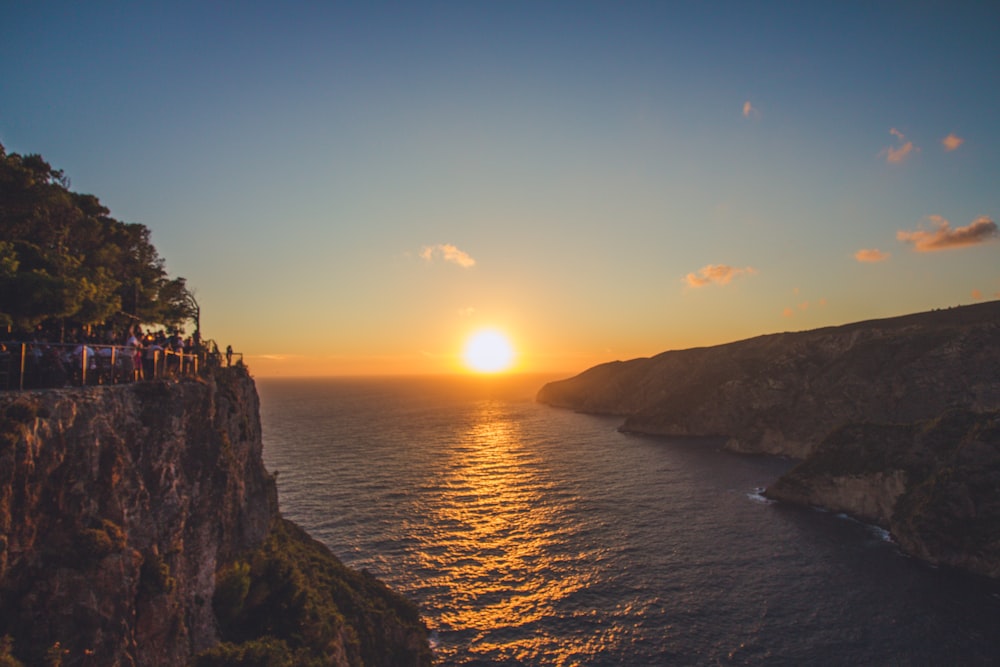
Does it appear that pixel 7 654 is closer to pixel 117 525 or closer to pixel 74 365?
pixel 117 525

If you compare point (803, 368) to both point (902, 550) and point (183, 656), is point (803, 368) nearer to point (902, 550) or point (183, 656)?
point (902, 550)

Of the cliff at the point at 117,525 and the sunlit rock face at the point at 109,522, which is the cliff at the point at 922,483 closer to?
the cliff at the point at 117,525

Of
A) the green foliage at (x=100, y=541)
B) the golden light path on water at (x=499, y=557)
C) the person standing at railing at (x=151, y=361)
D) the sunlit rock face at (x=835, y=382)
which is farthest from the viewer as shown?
the sunlit rock face at (x=835, y=382)

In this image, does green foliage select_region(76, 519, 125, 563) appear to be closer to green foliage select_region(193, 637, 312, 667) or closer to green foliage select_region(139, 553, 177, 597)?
green foliage select_region(139, 553, 177, 597)

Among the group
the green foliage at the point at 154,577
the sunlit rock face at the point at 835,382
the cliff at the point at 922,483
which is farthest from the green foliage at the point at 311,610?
the sunlit rock face at the point at 835,382

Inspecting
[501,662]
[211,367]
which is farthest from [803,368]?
[211,367]

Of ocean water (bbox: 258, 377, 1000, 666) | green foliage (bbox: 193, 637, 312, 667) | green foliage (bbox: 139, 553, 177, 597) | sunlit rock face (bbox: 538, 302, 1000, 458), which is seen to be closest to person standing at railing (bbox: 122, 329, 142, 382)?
green foliage (bbox: 139, 553, 177, 597)
